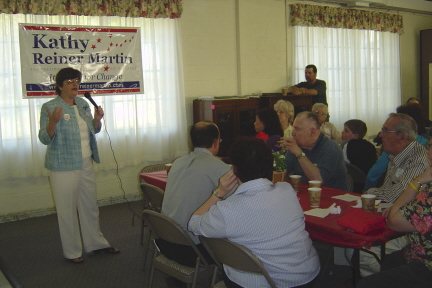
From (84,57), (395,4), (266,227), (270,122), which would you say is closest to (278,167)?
(266,227)

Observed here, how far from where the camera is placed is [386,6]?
26.1 ft

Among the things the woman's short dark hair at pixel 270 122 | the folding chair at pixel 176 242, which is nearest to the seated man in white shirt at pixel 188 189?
the folding chair at pixel 176 242

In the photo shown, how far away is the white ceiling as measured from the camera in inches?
294

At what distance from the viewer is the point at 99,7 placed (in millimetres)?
5258

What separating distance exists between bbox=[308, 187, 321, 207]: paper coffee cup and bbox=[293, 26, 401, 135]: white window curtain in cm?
462

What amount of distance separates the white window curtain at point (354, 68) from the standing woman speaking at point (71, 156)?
4.23 metres

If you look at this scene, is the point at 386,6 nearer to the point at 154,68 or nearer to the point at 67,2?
the point at 154,68

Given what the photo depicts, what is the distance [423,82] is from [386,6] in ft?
6.15

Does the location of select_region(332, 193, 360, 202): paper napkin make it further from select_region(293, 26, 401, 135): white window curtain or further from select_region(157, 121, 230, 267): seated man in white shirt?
select_region(293, 26, 401, 135): white window curtain

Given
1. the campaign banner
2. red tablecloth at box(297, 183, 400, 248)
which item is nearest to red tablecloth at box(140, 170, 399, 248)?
red tablecloth at box(297, 183, 400, 248)

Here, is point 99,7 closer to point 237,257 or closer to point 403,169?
point 403,169

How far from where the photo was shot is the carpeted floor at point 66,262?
3428 millimetres

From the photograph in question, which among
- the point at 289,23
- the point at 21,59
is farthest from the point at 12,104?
the point at 289,23

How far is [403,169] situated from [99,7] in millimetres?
3978
